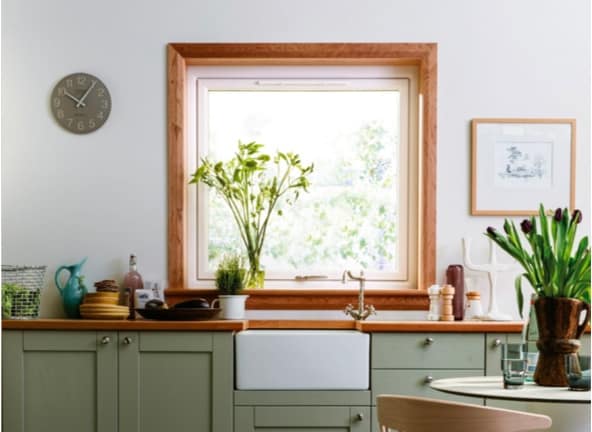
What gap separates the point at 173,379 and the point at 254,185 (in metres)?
1.13

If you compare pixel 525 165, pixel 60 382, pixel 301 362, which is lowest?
pixel 60 382

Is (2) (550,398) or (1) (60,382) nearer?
(2) (550,398)

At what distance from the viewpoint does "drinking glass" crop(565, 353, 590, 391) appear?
2.80 metres

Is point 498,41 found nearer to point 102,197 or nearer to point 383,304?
point 383,304

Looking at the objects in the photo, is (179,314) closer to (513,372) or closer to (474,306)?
(474,306)

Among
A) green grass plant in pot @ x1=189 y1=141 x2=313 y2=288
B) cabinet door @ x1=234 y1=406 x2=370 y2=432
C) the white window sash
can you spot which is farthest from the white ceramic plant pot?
cabinet door @ x1=234 y1=406 x2=370 y2=432

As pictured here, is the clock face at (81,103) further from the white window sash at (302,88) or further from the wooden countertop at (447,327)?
the wooden countertop at (447,327)

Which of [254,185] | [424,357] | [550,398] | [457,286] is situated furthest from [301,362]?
[550,398]

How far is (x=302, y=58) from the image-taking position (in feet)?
15.3

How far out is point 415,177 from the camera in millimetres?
4746

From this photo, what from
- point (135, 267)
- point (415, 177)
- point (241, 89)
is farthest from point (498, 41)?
point (135, 267)

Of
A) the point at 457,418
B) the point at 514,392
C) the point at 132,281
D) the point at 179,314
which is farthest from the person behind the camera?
the point at 132,281

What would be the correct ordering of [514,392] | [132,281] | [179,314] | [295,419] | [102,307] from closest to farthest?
[514,392]
[295,419]
[179,314]
[102,307]
[132,281]

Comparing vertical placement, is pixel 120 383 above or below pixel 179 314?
below
